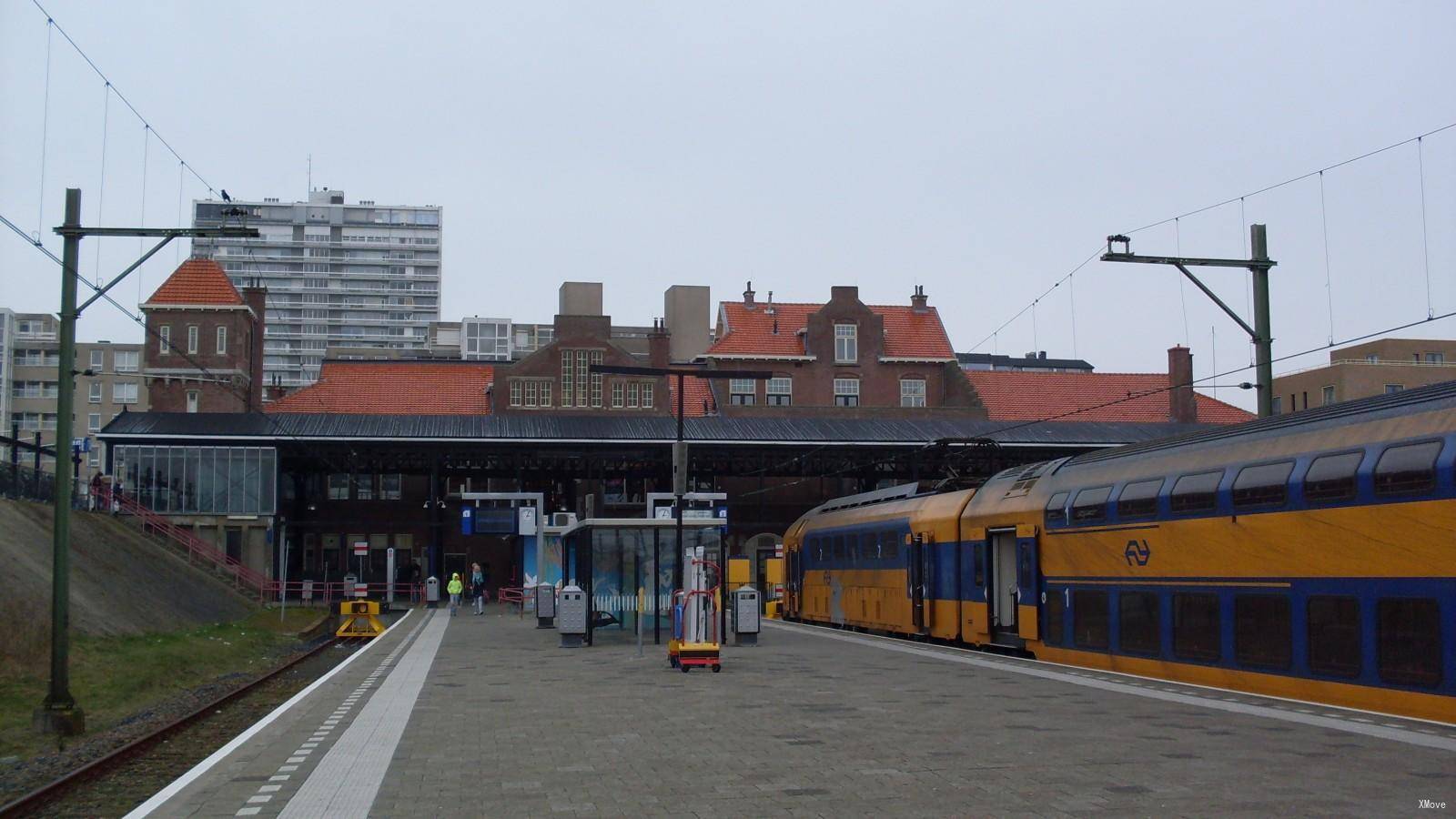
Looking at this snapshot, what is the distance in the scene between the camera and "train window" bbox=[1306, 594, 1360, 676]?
586 inches

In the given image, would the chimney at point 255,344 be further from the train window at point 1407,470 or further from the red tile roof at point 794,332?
the train window at point 1407,470

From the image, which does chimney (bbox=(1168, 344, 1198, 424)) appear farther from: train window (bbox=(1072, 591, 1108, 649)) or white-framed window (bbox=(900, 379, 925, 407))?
train window (bbox=(1072, 591, 1108, 649))

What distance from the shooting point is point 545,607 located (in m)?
37.1

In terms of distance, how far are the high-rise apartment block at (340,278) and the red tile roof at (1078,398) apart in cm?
9881

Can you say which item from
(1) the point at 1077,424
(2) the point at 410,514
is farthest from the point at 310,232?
(1) the point at 1077,424

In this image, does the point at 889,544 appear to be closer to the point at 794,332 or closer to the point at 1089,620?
the point at 1089,620

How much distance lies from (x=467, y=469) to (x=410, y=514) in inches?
200

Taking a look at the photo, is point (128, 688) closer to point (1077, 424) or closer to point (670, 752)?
point (670, 752)

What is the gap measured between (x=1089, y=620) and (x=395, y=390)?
5854 centimetres

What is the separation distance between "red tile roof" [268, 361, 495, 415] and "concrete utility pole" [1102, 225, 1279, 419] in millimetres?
52386

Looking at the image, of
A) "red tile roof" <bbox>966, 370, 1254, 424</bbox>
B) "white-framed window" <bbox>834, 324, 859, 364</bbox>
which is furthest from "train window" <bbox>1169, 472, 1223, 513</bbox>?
"red tile roof" <bbox>966, 370, 1254, 424</bbox>

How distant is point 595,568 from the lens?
28.8m

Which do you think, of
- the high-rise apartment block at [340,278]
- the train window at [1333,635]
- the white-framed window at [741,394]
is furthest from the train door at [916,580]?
the high-rise apartment block at [340,278]

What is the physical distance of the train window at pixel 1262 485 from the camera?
1639 cm
